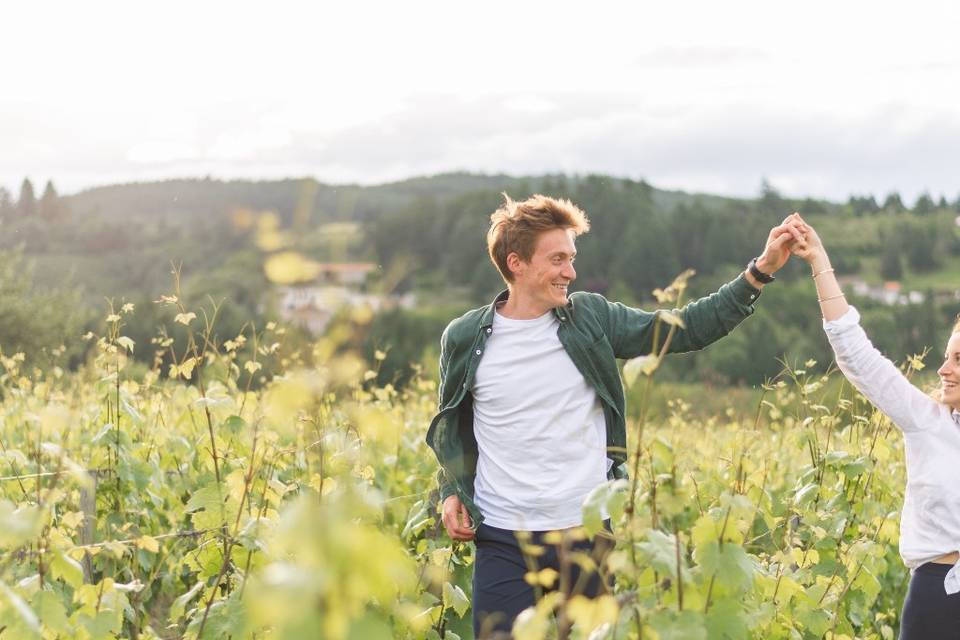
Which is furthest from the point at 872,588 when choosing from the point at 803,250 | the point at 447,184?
the point at 447,184

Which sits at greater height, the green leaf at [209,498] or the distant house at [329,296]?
the distant house at [329,296]

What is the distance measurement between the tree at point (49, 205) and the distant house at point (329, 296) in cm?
10446

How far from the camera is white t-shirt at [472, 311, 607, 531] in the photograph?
357cm

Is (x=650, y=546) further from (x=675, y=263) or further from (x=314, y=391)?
(x=675, y=263)

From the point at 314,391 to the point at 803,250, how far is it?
2.50m

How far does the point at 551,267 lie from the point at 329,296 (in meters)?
2.40

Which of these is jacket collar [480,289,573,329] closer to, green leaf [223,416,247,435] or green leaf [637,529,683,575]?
green leaf [223,416,247,435]

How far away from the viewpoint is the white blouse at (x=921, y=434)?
3.28 m

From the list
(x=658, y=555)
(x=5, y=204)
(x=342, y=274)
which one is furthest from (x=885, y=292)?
(x=342, y=274)

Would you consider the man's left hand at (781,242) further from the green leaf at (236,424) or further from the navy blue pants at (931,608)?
the green leaf at (236,424)

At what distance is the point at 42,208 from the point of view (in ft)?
324

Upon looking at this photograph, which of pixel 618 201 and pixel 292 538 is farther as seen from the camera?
pixel 618 201

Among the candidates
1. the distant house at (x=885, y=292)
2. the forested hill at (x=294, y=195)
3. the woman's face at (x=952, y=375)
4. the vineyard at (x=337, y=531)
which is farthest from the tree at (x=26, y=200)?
the woman's face at (x=952, y=375)

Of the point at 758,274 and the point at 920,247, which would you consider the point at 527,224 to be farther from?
the point at 920,247
